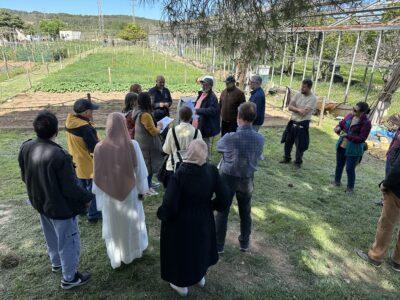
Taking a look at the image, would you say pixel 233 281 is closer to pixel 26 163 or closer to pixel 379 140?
pixel 26 163

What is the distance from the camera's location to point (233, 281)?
10.6 feet

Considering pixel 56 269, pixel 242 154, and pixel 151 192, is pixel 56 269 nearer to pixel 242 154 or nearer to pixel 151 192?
pixel 151 192

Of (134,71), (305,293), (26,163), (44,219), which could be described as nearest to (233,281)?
(305,293)

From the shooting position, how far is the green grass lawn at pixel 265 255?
3.07m

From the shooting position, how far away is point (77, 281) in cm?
303

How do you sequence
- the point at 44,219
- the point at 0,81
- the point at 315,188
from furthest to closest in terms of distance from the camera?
the point at 0,81 → the point at 315,188 → the point at 44,219

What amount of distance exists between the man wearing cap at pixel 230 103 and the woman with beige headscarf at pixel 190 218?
330cm

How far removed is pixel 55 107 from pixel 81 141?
9014mm

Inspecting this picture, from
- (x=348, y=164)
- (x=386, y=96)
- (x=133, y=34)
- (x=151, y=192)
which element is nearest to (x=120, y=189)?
(x=151, y=192)

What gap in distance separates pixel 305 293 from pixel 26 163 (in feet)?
9.41

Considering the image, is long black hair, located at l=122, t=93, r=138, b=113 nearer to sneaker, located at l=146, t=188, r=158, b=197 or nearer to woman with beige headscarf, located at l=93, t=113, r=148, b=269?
sneaker, located at l=146, t=188, r=158, b=197

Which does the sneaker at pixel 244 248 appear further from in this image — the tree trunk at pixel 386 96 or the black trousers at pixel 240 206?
the tree trunk at pixel 386 96

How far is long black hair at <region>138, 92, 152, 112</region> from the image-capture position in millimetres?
4203

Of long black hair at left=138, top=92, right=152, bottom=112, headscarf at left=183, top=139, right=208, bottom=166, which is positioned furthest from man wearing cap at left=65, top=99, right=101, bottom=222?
headscarf at left=183, top=139, right=208, bottom=166
